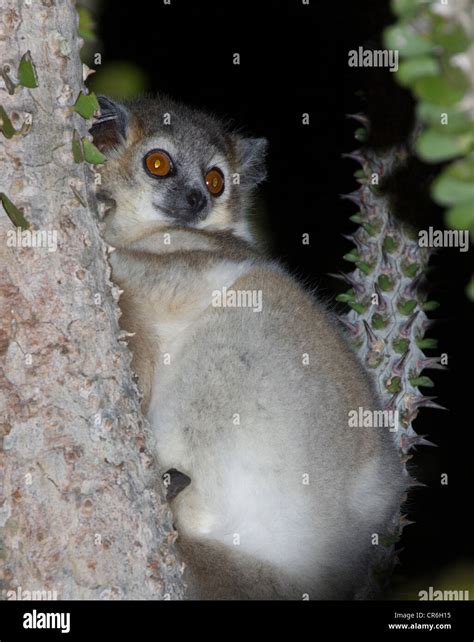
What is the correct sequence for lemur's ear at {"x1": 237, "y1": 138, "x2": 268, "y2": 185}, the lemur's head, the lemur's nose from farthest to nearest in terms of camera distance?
lemur's ear at {"x1": 237, "y1": 138, "x2": 268, "y2": 185}, the lemur's nose, the lemur's head

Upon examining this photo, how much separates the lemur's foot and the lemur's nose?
4.82 feet

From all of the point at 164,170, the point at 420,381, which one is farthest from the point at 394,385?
the point at 164,170

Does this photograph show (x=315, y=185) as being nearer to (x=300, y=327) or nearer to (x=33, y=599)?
(x=300, y=327)

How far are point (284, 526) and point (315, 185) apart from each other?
4.19 metres

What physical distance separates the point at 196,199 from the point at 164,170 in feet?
0.66

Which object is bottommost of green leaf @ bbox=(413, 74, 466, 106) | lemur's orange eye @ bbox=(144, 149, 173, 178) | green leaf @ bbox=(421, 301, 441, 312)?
green leaf @ bbox=(413, 74, 466, 106)

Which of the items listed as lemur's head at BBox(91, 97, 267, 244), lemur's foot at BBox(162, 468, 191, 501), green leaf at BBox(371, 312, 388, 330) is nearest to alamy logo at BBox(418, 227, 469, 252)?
green leaf at BBox(371, 312, 388, 330)

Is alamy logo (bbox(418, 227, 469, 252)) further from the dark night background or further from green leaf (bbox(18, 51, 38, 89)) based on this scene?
green leaf (bbox(18, 51, 38, 89))

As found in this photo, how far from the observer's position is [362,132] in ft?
13.9

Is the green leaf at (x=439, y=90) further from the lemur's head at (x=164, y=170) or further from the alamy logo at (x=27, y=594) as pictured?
the lemur's head at (x=164, y=170)

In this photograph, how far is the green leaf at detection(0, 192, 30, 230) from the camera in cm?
216

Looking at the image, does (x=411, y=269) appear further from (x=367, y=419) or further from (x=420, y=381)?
(x=367, y=419)

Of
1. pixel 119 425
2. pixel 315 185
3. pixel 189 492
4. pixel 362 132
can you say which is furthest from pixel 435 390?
pixel 119 425

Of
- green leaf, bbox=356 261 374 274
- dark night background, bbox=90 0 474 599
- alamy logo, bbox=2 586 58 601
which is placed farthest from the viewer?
dark night background, bbox=90 0 474 599
